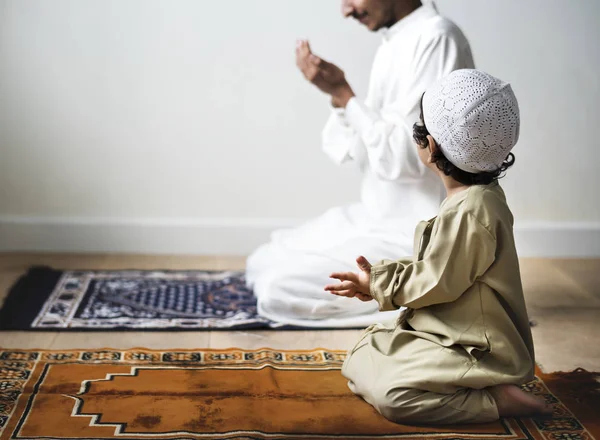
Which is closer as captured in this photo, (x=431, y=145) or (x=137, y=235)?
(x=431, y=145)

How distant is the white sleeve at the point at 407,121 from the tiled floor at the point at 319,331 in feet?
1.91

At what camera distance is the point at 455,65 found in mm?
2795

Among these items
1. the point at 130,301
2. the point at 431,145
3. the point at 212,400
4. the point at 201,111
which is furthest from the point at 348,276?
the point at 201,111

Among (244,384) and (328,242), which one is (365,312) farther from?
(244,384)

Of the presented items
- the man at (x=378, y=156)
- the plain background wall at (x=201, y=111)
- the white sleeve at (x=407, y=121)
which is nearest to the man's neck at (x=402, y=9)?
the man at (x=378, y=156)

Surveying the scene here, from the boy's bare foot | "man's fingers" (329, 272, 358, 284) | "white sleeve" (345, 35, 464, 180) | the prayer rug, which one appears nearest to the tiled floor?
the prayer rug

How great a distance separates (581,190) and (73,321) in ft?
8.32

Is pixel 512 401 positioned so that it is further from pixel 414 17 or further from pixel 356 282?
pixel 414 17

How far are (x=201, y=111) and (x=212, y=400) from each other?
78.1 inches

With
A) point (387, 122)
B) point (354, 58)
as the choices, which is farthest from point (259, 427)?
point (354, 58)

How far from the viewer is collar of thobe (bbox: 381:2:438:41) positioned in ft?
9.62

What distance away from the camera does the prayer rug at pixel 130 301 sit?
2.91 m

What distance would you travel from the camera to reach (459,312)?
209cm

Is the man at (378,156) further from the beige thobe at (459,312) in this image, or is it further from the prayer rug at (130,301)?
the beige thobe at (459,312)
